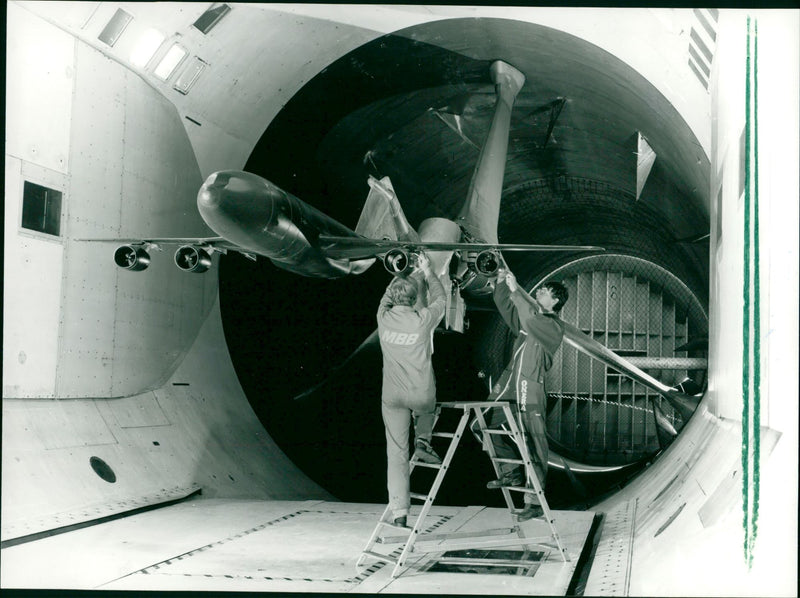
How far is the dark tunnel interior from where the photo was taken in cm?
779

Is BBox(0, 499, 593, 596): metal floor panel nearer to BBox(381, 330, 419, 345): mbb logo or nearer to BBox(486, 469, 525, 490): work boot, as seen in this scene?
BBox(486, 469, 525, 490): work boot

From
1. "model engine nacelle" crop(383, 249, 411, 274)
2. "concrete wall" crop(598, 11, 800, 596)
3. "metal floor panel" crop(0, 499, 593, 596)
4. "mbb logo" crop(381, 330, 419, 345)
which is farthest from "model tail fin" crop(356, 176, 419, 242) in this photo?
"concrete wall" crop(598, 11, 800, 596)

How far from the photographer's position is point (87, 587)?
15.6 ft

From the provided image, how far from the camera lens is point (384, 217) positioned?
8117 millimetres

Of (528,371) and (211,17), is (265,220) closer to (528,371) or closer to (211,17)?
(211,17)

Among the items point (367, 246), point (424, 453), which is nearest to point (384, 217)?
point (367, 246)

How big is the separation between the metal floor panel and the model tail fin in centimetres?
264

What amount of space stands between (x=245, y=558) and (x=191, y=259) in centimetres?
247

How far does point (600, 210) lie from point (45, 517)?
23.6 ft

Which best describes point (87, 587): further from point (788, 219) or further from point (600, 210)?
point (600, 210)

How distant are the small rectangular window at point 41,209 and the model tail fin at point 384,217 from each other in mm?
2762

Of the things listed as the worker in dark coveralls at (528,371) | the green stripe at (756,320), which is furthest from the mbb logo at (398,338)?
the green stripe at (756,320)

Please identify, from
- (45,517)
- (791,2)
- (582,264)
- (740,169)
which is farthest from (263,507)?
(582,264)

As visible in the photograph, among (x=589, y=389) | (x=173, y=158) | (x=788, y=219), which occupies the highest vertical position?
(x=173, y=158)
